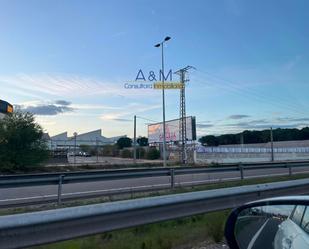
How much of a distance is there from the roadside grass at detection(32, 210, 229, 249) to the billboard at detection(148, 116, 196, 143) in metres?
57.5

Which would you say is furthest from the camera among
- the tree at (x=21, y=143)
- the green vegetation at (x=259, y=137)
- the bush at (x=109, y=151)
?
the green vegetation at (x=259, y=137)

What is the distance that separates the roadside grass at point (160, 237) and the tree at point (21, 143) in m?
27.9

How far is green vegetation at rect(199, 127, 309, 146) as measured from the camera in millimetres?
134625

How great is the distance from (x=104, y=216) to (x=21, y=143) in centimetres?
3125

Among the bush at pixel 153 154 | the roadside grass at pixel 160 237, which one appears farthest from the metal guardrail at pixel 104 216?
the bush at pixel 153 154

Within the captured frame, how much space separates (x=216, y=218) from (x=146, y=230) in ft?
4.28

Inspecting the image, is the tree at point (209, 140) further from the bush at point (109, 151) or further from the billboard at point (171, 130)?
the bush at point (109, 151)

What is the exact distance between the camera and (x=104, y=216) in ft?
16.8

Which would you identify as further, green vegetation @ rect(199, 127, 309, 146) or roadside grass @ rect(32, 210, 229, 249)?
green vegetation @ rect(199, 127, 309, 146)

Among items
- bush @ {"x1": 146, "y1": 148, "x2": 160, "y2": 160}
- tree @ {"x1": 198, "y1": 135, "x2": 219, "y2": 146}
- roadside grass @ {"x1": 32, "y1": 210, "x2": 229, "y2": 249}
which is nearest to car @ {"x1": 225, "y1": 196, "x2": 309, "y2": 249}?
roadside grass @ {"x1": 32, "y1": 210, "x2": 229, "y2": 249}

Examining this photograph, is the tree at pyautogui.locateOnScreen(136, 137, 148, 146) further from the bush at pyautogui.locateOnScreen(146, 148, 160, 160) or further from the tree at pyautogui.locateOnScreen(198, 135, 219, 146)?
the bush at pyautogui.locateOnScreen(146, 148, 160, 160)

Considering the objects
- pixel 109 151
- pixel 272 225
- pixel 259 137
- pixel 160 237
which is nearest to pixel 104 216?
pixel 160 237

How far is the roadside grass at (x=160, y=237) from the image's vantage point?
6.30 metres

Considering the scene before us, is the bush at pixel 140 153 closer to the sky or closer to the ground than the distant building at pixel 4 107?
closer to the ground
